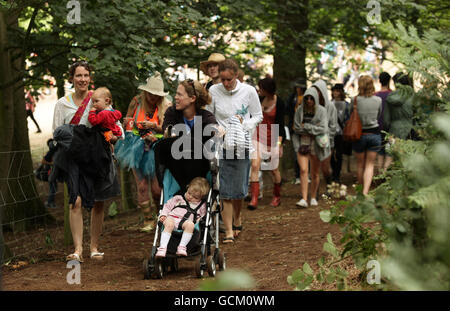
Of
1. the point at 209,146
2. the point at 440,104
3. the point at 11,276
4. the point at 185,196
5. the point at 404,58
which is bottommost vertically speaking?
the point at 11,276

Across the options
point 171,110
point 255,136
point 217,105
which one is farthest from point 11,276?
point 255,136

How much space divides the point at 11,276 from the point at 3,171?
2.82 metres

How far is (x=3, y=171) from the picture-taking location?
9.01m

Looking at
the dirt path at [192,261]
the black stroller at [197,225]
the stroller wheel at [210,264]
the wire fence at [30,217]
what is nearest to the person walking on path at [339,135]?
the dirt path at [192,261]

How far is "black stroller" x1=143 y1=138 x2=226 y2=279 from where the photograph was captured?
620cm

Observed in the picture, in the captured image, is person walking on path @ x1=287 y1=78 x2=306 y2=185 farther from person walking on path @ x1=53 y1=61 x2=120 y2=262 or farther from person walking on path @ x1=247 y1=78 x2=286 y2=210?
person walking on path @ x1=53 y1=61 x2=120 y2=262

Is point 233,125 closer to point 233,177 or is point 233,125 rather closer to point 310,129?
point 233,177

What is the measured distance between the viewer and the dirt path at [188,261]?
5949mm

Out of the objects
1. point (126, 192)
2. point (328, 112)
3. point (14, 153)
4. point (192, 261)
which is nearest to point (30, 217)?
point (14, 153)

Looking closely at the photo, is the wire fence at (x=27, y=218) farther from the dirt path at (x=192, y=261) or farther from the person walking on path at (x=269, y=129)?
the person walking on path at (x=269, y=129)

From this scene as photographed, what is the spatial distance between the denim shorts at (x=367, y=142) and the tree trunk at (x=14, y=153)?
5327 millimetres

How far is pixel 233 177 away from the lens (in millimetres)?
8273

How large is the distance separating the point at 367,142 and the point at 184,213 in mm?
5460

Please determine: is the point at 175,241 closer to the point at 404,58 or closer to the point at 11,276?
the point at 11,276
